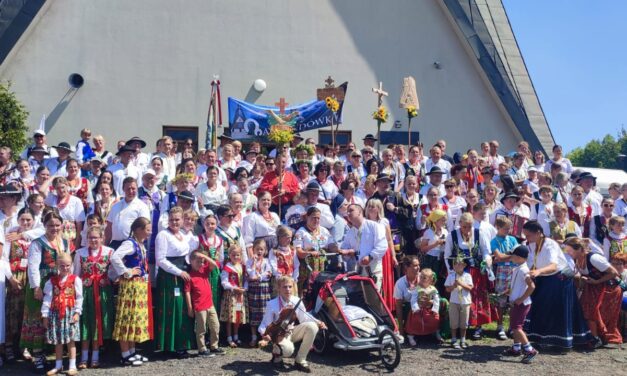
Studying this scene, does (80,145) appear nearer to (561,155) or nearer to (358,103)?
(358,103)

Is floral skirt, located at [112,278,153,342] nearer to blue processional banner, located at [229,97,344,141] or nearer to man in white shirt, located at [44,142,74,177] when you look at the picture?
man in white shirt, located at [44,142,74,177]

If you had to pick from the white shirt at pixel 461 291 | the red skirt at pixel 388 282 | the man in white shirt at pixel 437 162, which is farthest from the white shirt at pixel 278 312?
the man in white shirt at pixel 437 162

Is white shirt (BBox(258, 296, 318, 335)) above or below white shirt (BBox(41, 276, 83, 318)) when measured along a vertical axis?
below

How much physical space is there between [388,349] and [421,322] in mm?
1129

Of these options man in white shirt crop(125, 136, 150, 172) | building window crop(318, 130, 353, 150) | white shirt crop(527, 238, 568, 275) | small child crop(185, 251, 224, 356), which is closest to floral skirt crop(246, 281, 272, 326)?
small child crop(185, 251, 224, 356)

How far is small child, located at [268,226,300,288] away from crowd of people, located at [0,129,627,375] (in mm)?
18

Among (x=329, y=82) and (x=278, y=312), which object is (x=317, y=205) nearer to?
(x=278, y=312)

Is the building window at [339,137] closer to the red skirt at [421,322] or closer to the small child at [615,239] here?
the small child at [615,239]

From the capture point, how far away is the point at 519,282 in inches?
324

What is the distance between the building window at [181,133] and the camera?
17938 millimetres

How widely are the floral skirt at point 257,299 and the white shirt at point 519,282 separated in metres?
3.06

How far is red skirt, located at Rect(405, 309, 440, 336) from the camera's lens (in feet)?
28.7

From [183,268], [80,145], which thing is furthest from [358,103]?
[183,268]

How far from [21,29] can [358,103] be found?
353 inches
